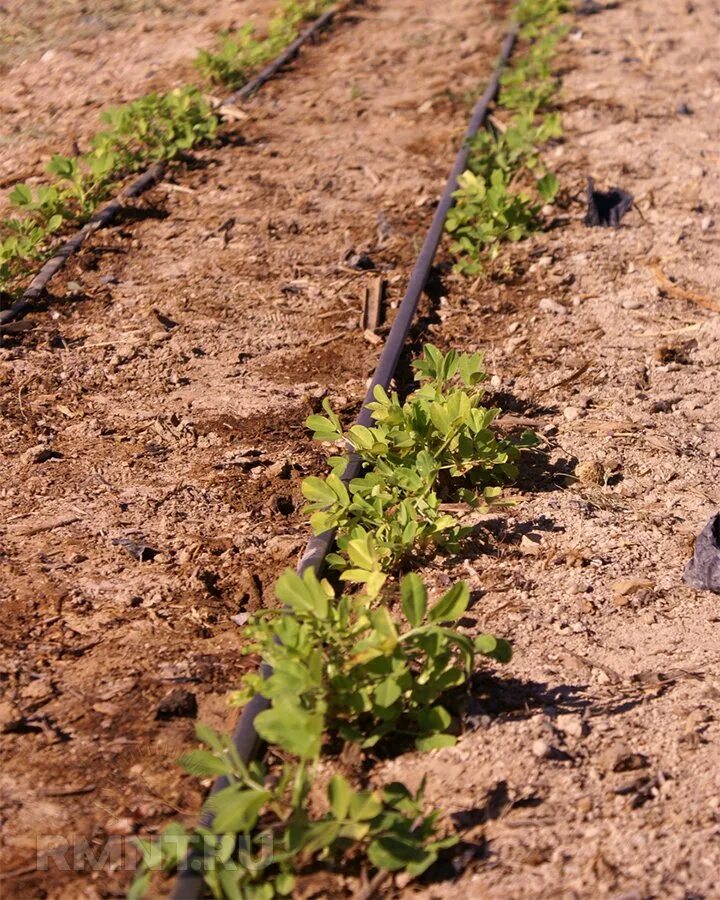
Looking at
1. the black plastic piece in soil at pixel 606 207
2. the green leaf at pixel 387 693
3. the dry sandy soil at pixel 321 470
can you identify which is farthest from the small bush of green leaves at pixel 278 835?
the black plastic piece in soil at pixel 606 207

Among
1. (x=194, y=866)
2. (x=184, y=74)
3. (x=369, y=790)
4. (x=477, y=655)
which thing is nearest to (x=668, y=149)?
(x=184, y=74)

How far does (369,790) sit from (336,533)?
3.38 ft

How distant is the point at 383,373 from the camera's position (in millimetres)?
4648

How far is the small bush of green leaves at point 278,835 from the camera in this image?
2.44 m

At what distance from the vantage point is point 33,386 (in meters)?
4.73

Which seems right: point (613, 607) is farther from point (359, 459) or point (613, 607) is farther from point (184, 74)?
point (184, 74)

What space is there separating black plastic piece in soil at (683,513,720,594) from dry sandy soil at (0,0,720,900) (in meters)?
0.06

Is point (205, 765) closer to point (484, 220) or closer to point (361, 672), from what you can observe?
point (361, 672)

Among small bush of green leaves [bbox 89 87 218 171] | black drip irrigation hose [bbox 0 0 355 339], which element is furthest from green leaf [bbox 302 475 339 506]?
small bush of green leaves [bbox 89 87 218 171]

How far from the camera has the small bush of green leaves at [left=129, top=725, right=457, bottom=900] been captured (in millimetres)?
2436

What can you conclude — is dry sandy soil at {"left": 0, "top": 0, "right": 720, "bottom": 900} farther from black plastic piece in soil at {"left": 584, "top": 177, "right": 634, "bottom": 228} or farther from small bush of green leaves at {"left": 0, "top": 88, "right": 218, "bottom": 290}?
small bush of green leaves at {"left": 0, "top": 88, "right": 218, "bottom": 290}

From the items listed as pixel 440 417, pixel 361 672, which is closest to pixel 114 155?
pixel 440 417

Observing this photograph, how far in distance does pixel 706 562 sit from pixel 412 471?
1009mm

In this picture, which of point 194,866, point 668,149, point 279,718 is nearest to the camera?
point 194,866
